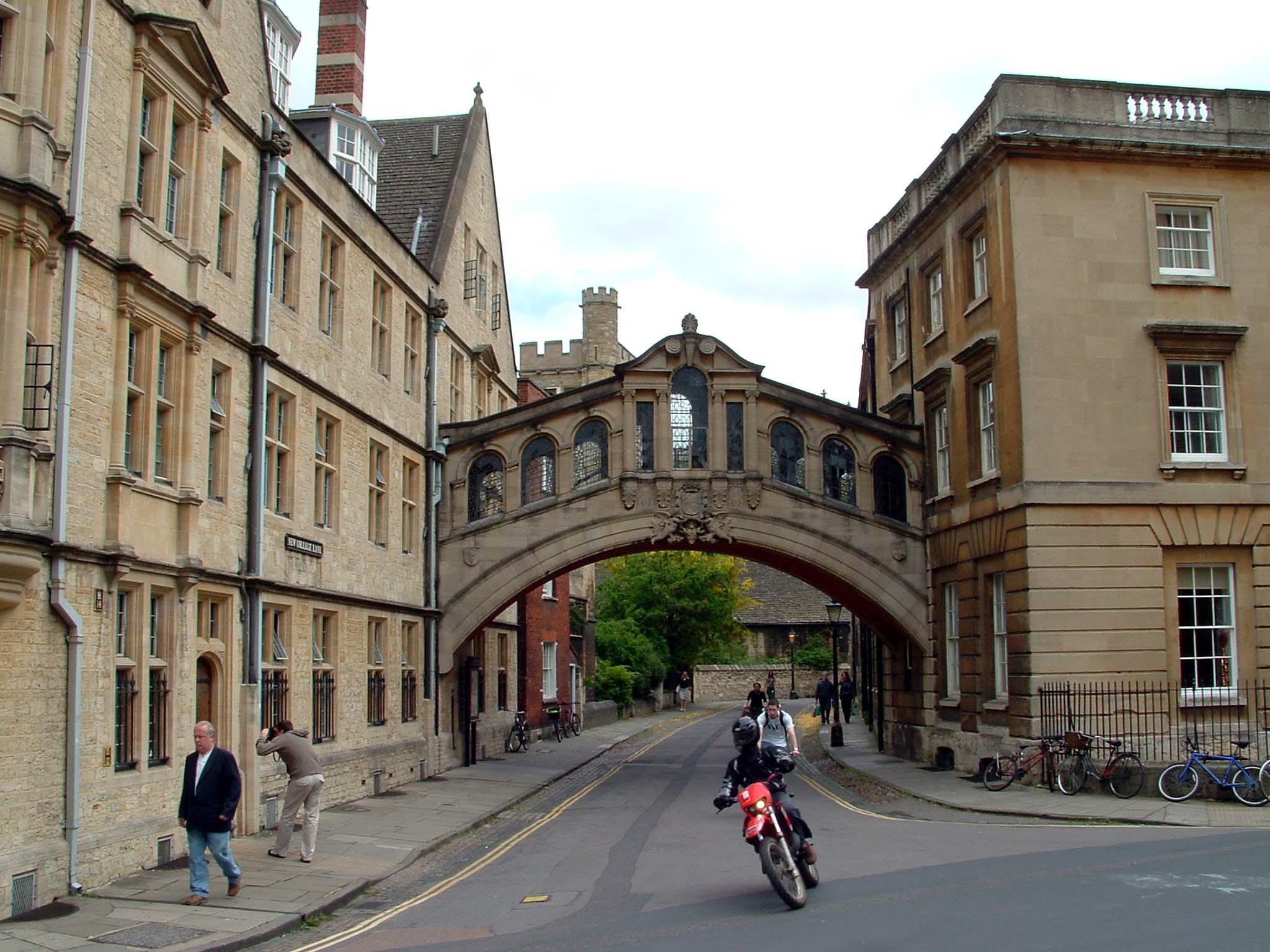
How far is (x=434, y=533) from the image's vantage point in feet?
88.0

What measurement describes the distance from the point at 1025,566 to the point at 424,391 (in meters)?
12.3

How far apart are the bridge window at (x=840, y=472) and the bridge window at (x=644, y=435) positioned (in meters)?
3.72

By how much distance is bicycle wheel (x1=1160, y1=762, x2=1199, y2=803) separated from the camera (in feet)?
58.8

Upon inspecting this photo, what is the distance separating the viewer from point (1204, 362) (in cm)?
2233

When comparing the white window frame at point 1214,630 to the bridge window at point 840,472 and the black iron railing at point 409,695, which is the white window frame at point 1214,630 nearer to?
the bridge window at point 840,472

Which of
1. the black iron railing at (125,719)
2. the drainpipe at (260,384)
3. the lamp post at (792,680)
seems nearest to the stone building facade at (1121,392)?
the drainpipe at (260,384)

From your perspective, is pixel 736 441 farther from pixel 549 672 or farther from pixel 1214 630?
pixel 549 672

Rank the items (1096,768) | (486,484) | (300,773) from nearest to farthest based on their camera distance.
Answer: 1. (300,773)
2. (1096,768)
3. (486,484)

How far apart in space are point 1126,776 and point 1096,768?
65 cm

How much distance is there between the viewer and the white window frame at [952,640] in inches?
1005

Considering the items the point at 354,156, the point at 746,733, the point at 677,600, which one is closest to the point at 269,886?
the point at 746,733

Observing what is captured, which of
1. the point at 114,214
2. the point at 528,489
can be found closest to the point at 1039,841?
the point at 114,214

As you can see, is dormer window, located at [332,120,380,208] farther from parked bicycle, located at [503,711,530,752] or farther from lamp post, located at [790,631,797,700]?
lamp post, located at [790,631,797,700]

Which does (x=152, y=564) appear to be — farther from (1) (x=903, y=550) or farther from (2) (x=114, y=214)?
(1) (x=903, y=550)
